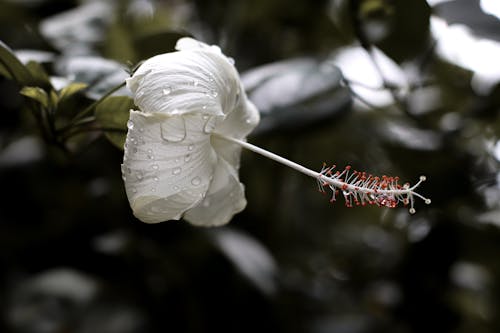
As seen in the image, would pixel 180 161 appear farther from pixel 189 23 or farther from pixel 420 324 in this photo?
pixel 189 23

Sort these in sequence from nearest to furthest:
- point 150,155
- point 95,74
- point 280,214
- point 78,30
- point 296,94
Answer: point 150,155 < point 95,74 < point 296,94 < point 78,30 < point 280,214

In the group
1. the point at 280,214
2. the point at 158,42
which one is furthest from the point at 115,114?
the point at 280,214

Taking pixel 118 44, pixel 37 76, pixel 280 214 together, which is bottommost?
pixel 280 214

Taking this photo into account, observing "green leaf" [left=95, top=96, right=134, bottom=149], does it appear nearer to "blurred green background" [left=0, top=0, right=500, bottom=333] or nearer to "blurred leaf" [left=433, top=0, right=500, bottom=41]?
"blurred green background" [left=0, top=0, right=500, bottom=333]

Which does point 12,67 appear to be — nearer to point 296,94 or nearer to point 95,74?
point 95,74

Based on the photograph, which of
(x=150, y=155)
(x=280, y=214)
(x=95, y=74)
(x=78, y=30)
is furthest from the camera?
(x=280, y=214)

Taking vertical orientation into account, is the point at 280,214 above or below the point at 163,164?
below

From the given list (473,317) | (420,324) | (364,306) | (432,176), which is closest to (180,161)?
(432,176)

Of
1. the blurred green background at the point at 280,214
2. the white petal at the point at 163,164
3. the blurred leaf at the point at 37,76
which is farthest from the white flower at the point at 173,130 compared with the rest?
the blurred green background at the point at 280,214
